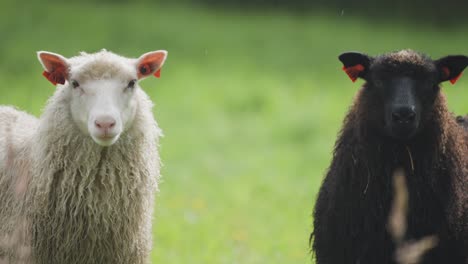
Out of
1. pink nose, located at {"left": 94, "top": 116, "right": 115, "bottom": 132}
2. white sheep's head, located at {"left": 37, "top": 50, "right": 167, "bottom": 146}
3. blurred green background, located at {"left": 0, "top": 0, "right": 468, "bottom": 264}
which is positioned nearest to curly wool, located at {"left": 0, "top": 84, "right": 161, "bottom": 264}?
white sheep's head, located at {"left": 37, "top": 50, "right": 167, "bottom": 146}

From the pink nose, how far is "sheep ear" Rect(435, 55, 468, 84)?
2.22m

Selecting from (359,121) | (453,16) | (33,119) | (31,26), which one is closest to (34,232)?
(33,119)

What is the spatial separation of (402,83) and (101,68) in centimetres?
199

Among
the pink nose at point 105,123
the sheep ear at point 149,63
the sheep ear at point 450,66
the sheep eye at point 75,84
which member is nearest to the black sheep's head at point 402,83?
the sheep ear at point 450,66

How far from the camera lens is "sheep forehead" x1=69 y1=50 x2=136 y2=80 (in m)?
5.99

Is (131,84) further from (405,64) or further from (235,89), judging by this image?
(235,89)

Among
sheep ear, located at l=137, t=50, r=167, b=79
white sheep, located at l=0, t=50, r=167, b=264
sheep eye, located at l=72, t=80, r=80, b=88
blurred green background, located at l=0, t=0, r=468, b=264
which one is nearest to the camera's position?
white sheep, located at l=0, t=50, r=167, b=264

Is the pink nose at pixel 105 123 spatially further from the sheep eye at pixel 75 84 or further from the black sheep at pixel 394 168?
the black sheep at pixel 394 168

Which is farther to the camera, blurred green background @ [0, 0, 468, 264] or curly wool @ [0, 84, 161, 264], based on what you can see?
blurred green background @ [0, 0, 468, 264]

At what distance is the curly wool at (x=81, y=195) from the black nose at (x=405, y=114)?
1744 mm

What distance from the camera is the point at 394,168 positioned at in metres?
5.98

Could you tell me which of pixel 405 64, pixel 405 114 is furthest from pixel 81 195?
pixel 405 64

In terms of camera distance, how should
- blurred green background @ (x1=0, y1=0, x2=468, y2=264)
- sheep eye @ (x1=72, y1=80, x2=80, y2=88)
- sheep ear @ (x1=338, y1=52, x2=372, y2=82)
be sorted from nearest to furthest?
sheep eye @ (x1=72, y1=80, x2=80, y2=88) < sheep ear @ (x1=338, y1=52, x2=372, y2=82) < blurred green background @ (x1=0, y1=0, x2=468, y2=264)

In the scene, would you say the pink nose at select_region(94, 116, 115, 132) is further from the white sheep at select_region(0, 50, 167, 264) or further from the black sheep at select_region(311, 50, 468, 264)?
the black sheep at select_region(311, 50, 468, 264)
